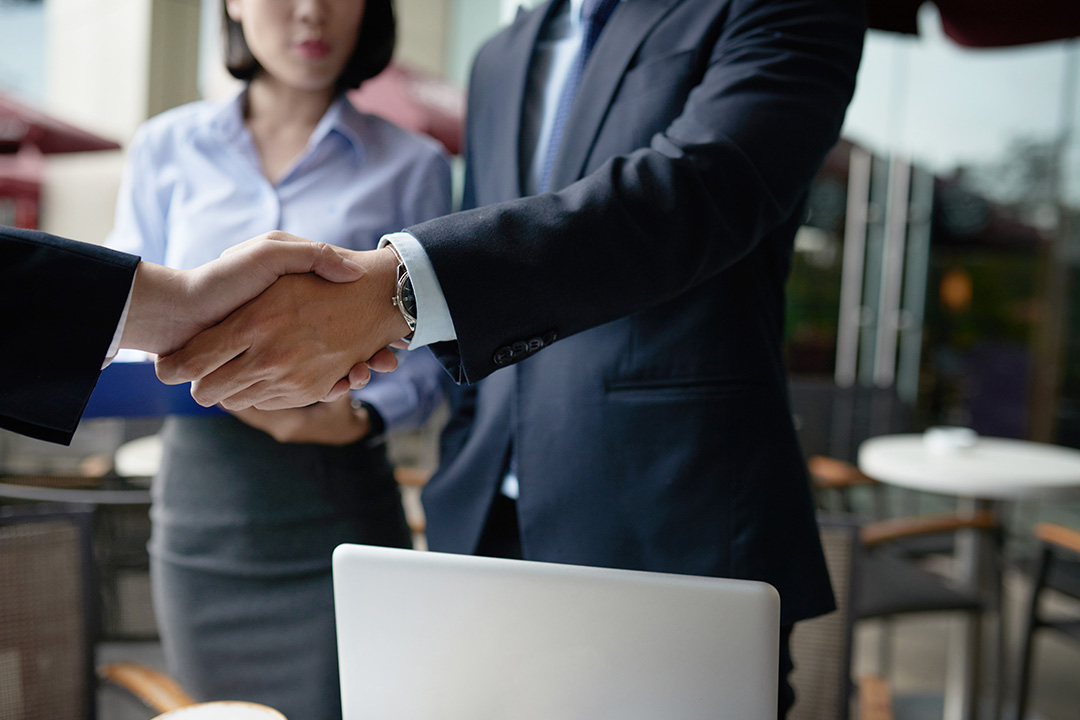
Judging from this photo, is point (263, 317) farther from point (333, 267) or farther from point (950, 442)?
point (950, 442)

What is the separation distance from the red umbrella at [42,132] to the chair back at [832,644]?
4.89 meters

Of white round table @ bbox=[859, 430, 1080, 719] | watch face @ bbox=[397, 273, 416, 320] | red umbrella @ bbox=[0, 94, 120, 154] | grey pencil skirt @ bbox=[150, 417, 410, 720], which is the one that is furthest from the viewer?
red umbrella @ bbox=[0, 94, 120, 154]

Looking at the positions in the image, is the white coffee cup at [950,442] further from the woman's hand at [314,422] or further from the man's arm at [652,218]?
the woman's hand at [314,422]

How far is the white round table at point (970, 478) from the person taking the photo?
2.63m

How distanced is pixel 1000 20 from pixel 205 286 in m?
2.90

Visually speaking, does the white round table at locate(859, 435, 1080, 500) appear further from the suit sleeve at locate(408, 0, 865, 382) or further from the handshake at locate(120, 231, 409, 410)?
the handshake at locate(120, 231, 409, 410)

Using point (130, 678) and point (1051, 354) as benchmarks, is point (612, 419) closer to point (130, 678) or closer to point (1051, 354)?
point (130, 678)

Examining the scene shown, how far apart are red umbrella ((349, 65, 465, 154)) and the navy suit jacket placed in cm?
395

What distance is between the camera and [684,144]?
0.93 m

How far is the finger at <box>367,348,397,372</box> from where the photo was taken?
87 cm

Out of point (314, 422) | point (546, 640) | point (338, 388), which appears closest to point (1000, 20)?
point (314, 422)

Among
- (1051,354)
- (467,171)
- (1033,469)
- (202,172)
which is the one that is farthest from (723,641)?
(1051,354)

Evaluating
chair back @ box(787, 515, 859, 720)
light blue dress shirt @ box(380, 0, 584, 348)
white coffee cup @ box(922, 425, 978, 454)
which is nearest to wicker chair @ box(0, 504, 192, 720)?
light blue dress shirt @ box(380, 0, 584, 348)

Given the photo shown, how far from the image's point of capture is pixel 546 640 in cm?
64
